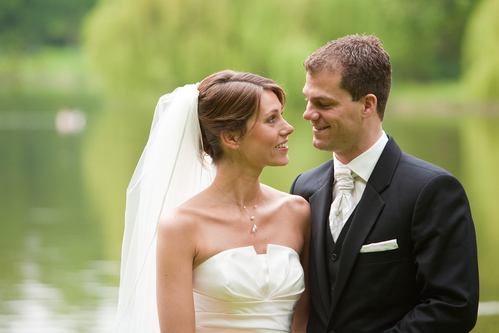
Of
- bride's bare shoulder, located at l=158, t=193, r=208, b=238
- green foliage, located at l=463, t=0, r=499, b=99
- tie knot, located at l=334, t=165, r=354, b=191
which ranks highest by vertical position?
green foliage, located at l=463, t=0, r=499, b=99

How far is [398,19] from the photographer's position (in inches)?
675

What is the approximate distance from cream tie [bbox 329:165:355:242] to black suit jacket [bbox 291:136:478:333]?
6 cm

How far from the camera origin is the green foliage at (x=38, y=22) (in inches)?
827

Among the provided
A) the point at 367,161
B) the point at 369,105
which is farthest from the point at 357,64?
the point at 367,161

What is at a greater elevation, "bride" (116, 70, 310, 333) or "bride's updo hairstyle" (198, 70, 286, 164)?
"bride's updo hairstyle" (198, 70, 286, 164)

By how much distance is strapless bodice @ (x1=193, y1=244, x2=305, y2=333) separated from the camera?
2051 mm

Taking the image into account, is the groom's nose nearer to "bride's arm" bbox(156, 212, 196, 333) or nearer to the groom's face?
the groom's face

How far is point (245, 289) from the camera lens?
2.08 m

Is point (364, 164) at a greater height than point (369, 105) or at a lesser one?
lesser

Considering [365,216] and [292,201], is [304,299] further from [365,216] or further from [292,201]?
[365,216]

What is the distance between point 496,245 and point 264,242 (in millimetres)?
6095

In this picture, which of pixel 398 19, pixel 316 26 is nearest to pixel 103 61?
pixel 316 26

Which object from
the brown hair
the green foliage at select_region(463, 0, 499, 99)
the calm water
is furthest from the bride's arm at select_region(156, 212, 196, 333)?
the green foliage at select_region(463, 0, 499, 99)

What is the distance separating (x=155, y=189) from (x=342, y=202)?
0.74m
